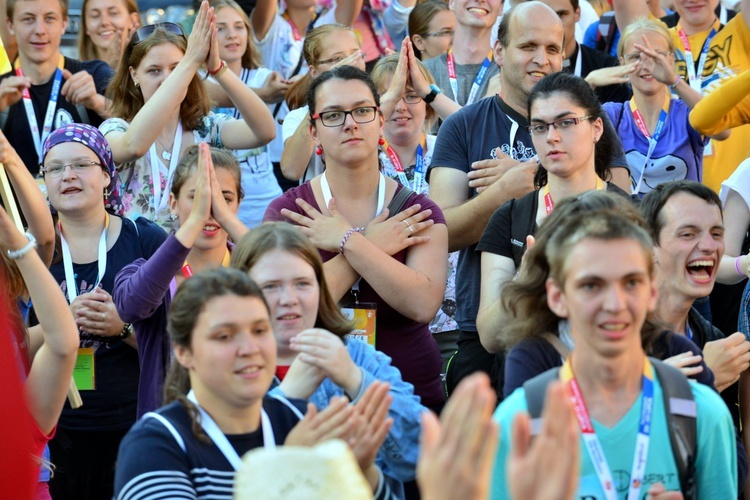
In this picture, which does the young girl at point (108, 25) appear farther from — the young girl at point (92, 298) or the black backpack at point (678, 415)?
the black backpack at point (678, 415)

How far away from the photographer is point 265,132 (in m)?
6.08

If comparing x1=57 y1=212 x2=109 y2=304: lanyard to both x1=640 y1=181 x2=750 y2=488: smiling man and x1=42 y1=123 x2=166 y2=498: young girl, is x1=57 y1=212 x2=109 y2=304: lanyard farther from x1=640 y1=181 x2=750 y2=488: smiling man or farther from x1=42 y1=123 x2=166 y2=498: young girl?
x1=640 y1=181 x2=750 y2=488: smiling man

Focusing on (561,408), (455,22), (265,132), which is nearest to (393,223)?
(265,132)

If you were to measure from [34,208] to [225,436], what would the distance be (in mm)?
1942

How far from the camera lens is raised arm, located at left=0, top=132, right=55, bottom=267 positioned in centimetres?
471

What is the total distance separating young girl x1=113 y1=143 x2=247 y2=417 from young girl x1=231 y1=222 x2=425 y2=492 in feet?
1.27

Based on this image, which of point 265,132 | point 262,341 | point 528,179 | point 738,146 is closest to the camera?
point 262,341

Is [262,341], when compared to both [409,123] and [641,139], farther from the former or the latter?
[641,139]

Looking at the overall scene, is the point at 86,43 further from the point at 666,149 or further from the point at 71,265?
the point at 666,149

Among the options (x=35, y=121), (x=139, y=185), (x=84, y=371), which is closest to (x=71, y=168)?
(x=139, y=185)

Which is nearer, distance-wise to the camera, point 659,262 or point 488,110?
point 659,262

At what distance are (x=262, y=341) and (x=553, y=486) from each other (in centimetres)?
140

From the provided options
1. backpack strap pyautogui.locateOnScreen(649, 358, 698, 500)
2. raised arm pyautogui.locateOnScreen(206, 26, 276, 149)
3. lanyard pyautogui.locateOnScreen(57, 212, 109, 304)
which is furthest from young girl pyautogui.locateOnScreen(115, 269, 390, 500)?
raised arm pyautogui.locateOnScreen(206, 26, 276, 149)

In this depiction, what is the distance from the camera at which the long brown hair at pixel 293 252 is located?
3.98 meters
